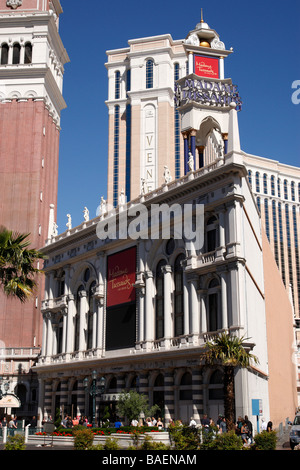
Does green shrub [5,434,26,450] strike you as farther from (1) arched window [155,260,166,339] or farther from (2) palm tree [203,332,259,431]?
(1) arched window [155,260,166,339]

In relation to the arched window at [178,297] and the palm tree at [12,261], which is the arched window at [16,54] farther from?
the palm tree at [12,261]

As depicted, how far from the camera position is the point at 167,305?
4200 cm

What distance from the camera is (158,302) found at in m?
43.9

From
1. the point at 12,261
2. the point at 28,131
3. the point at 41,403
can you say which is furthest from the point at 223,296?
the point at 28,131

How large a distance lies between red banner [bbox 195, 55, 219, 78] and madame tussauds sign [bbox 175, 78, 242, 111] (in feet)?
4.34

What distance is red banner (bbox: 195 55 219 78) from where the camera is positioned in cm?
5419

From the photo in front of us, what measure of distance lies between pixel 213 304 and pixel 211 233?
4905 mm

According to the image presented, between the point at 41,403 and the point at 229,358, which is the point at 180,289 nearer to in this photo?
the point at 229,358

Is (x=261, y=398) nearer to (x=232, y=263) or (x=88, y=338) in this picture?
(x=232, y=263)
